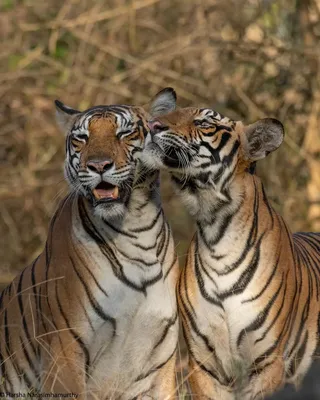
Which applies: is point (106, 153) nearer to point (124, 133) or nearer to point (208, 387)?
point (124, 133)

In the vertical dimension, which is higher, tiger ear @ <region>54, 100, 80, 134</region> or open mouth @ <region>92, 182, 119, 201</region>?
tiger ear @ <region>54, 100, 80, 134</region>

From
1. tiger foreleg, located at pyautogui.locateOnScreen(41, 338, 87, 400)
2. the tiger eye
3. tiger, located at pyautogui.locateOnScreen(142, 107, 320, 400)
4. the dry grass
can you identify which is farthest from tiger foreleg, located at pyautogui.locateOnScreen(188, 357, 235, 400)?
the dry grass

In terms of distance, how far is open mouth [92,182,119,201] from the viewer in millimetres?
5930

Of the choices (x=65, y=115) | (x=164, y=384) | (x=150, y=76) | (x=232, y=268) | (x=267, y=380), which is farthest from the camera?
(x=150, y=76)

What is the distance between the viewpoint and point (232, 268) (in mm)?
5867

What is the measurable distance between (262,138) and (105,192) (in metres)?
0.84

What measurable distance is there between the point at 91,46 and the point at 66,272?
634 centimetres

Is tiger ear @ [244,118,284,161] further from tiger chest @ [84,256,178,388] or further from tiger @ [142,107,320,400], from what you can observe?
tiger chest @ [84,256,178,388]

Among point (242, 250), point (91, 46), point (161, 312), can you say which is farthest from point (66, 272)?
point (91, 46)

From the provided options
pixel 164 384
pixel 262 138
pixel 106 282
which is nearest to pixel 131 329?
pixel 106 282

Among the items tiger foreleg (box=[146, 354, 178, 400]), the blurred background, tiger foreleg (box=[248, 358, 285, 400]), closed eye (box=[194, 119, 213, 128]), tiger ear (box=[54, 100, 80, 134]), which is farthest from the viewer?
the blurred background

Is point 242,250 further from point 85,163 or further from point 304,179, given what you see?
point 304,179

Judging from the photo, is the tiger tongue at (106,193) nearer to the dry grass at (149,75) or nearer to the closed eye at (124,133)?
the closed eye at (124,133)

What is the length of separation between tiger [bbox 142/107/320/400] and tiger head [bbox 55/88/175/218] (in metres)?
0.15
